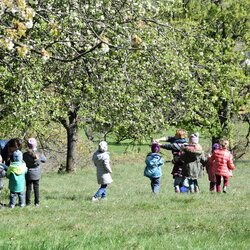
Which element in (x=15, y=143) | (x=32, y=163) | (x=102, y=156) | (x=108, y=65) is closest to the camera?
(x=108, y=65)

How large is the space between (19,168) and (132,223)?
4.36m

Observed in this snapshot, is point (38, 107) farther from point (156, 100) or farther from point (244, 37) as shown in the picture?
point (244, 37)

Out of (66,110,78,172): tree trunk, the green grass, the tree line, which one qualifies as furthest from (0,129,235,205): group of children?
(66,110,78,172): tree trunk

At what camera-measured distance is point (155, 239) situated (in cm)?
777

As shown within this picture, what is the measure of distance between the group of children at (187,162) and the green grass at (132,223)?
4.75ft

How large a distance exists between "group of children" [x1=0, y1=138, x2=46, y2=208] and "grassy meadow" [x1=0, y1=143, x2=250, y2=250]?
509 millimetres

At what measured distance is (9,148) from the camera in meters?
13.8

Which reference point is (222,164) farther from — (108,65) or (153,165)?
(108,65)

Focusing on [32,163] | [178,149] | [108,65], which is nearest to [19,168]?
[32,163]

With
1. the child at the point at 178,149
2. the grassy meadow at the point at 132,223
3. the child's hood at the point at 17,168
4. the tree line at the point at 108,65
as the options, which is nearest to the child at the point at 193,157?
the child at the point at 178,149

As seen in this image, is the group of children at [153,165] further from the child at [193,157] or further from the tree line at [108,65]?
the tree line at [108,65]

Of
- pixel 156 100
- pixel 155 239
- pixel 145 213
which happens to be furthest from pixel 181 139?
pixel 155 239

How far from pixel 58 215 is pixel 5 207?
2285 millimetres

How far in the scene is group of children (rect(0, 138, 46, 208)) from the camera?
13594mm
